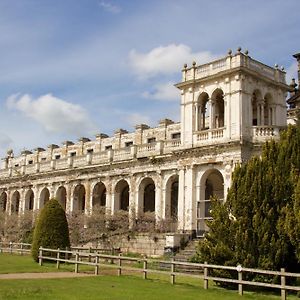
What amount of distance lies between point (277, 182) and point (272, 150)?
1475 millimetres

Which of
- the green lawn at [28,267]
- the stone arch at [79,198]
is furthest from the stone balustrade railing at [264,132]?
the stone arch at [79,198]

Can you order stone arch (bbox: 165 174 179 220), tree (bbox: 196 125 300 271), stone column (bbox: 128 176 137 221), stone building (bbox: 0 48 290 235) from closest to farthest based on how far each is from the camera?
tree (bbox: 196 125 300 271) < stone building (bbox: 0 48 290 235) < stone arch (bbox: 165 174 179 220) < stone column (bbox: 128 176 137 221)

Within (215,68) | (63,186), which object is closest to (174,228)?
(215,68)

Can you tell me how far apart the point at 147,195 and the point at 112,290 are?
25.6 meters

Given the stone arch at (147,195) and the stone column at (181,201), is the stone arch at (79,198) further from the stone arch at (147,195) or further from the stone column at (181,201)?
the stone column at (181,201)

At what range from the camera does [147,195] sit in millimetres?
43062

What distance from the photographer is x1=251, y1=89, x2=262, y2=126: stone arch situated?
3491 cm

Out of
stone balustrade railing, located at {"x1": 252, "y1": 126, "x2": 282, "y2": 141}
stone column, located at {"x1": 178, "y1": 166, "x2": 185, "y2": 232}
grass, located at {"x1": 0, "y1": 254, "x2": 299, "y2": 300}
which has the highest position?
stone balustrade railing, located at {"x1": 252, "y1": 126, "x2": 282, "y2": 141}

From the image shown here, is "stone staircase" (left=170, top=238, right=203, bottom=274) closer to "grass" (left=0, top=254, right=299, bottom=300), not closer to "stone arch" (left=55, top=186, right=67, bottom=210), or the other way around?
"grass" (left=0, top=254, right=299, bottom=300)

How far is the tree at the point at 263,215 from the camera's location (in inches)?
750

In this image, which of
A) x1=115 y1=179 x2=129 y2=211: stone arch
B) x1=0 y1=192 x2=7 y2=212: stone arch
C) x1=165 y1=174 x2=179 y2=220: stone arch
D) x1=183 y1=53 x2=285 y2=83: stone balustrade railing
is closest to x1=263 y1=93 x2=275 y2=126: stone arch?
x1=183 y1=53 x2=285 y2=83: stone balustrade railing

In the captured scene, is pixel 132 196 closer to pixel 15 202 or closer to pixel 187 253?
pixel 187 253

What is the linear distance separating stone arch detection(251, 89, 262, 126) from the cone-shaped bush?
14.4 meters

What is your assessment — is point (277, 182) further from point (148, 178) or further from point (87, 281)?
point (148, 178)
